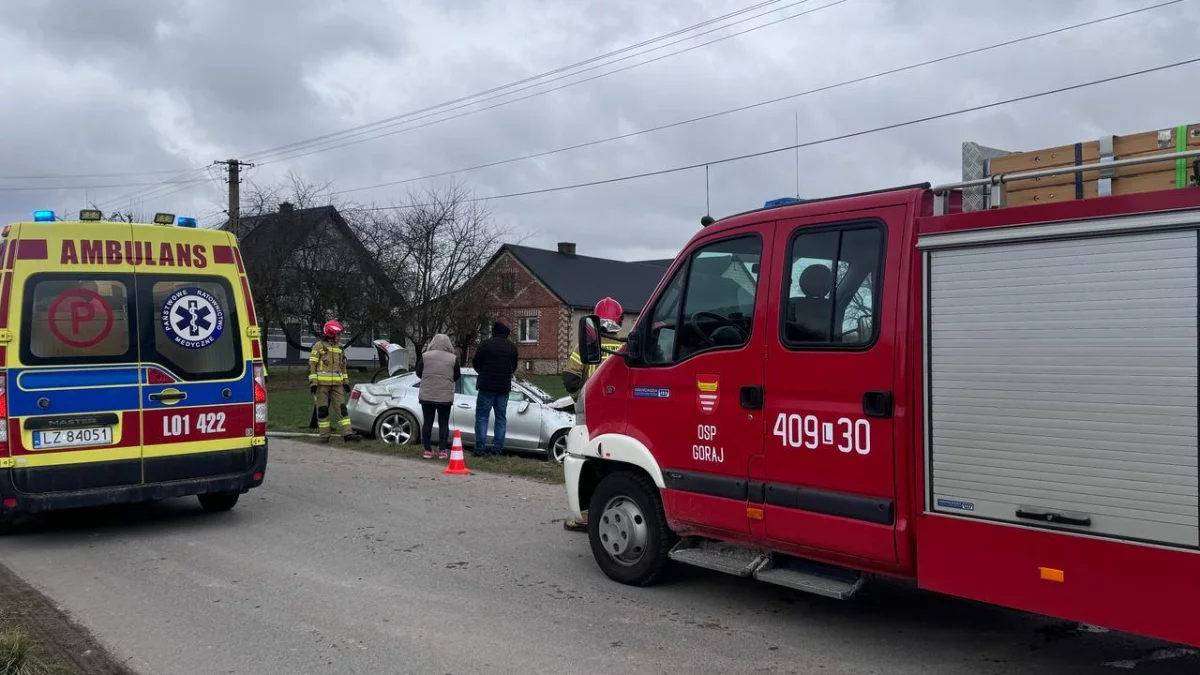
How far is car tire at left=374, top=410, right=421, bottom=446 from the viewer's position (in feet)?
44.8

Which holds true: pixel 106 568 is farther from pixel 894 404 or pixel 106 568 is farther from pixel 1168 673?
pixel 1168 673

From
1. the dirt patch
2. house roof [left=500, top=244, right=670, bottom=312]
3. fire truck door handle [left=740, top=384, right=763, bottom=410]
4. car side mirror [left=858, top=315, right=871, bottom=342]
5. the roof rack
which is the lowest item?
the dirt patch

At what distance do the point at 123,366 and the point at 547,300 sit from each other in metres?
39.3

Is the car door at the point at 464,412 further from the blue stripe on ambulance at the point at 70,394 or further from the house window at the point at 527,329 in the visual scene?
the house window at the point at 527,329

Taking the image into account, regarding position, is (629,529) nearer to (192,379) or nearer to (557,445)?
(192,379)

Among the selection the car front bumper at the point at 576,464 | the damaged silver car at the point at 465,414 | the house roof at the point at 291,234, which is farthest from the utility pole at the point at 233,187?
the car front bumper at the point at 576,464

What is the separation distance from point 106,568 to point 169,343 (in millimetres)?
1988

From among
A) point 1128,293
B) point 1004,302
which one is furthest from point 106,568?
point 1128,293

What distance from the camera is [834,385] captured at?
4746 millimetres

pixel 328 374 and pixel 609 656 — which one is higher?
pixel 328 374

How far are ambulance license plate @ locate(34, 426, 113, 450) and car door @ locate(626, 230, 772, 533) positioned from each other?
14.5 feet

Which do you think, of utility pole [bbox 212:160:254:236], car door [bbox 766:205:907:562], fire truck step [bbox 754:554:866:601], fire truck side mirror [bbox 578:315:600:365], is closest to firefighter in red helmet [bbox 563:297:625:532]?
fire truck side mirror [bbox 578:315:600:365]

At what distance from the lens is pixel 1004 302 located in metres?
4.11

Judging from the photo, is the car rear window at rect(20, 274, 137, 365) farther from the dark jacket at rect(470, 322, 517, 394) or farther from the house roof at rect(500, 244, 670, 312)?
the house roof at rect(500, 244, 670, 312)
